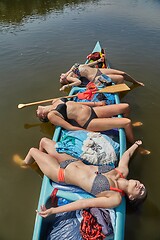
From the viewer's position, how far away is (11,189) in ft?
14.1

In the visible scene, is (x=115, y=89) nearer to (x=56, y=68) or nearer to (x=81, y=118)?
(x=81, y=118)

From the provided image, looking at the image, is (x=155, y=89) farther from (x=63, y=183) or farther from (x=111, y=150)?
(x=63, y=183)

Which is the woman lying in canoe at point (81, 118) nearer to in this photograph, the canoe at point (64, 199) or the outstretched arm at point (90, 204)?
the canoe at point (64, 199)

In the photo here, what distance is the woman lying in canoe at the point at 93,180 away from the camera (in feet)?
10.2

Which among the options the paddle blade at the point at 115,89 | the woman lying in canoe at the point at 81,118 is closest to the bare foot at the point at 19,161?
the woman lying in canoe at the point at 81,118

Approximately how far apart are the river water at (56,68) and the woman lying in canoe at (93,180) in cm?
70

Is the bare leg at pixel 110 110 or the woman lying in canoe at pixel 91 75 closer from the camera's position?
the bare leg at pixel 110 110

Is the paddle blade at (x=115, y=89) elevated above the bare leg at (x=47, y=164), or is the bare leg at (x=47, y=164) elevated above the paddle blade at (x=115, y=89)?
the paddle blade at (x=115, y=89)

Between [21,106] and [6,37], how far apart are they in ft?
21.4

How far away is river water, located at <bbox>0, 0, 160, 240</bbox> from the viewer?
4.03 m

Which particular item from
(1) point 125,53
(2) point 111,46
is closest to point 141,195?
(1) point 125,53

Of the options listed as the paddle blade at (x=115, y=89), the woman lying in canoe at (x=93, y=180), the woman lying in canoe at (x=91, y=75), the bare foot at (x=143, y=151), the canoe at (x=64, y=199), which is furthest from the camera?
the woman lying in canoe at (x=91, y=75)

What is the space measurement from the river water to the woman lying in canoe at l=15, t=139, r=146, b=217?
0.70 metres

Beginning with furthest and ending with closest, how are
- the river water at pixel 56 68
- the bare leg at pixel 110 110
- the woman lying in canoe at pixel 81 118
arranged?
the bare leg at pixel 110 110 → the woman lying in canoe at pixel 81 118 → the river water at pixel 56 68
